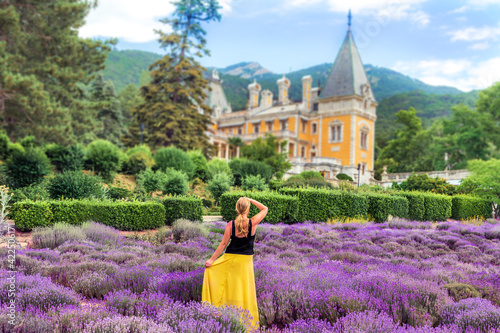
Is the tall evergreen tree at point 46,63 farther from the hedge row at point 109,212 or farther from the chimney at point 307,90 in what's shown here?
the chimney at point 307,90

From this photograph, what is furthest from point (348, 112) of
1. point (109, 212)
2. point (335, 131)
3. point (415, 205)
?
point (109, 212)

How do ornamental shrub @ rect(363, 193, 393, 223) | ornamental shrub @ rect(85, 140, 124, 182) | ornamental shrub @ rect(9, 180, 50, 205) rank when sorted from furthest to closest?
ornamental shrub @ rect(85, 140, 124, 182) → ornamental shrub @ rect(363, 193, 393, 223) → ornamental shrub @ rect(9, 180, 50, 205)

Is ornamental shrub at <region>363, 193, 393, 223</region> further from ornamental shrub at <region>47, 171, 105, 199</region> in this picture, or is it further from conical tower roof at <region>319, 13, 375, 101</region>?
conical tower roof at <region>319, 13, 375, 101</region>

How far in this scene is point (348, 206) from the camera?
53.0 ft

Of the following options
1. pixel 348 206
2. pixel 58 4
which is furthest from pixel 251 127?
pixel 348 206

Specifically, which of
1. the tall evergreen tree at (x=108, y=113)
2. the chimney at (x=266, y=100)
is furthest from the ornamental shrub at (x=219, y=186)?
the chimney at (x=266, y=100)

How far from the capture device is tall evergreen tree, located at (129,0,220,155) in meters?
32.4

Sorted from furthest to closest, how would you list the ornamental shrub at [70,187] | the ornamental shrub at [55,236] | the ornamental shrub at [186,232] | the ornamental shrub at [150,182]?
the ornamental shrub at [150,182] → the ornamental shrub at [70,187] → the ornamental shrub at [186,232] → the ornamental shrub at [55,236]

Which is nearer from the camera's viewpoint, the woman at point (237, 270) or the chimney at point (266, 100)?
the woman at point (237, 270)

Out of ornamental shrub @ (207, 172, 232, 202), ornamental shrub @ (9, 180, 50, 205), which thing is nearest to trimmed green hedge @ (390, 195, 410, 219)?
ornamental shrub @ (207, 172, 232, 202)

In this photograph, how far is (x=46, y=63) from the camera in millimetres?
23688

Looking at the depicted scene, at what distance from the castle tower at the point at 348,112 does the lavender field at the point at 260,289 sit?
138 ft

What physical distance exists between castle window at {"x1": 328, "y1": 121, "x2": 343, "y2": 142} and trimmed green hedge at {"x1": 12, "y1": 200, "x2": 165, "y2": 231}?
4231 cm

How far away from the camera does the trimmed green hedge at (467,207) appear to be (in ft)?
69.0
